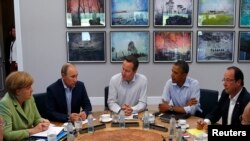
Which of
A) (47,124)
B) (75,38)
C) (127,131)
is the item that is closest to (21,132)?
(47,124)

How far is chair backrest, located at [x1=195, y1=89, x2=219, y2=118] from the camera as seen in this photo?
3.19 m

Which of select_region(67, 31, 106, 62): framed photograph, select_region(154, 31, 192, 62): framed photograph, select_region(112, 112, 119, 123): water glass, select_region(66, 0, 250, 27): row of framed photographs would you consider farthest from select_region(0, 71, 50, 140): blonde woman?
select_region(154, 31, 192, 62): framed photograph

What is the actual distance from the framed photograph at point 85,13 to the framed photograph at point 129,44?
1.12 ft

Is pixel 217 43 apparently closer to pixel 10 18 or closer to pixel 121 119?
pixel 121 119

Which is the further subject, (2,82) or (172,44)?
(2,82)

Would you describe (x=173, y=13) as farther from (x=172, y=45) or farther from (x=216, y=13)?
(x=216, y=13)

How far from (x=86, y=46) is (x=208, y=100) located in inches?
99.1

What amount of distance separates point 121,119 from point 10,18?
6084 millimetres

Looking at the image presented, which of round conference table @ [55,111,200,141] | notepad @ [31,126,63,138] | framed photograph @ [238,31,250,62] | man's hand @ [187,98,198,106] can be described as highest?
framed photograph @ [238,31,250,62]

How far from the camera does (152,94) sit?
5.19m

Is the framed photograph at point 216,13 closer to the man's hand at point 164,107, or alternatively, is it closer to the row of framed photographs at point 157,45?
the row of framed photographs at point 157,45

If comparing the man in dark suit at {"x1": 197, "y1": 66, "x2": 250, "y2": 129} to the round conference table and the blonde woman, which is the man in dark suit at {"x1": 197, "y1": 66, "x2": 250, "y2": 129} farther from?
the blonde woman

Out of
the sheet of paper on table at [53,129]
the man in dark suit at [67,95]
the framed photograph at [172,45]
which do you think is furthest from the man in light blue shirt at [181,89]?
the framed photograph at [172,45]

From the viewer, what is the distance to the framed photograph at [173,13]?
193 inches
